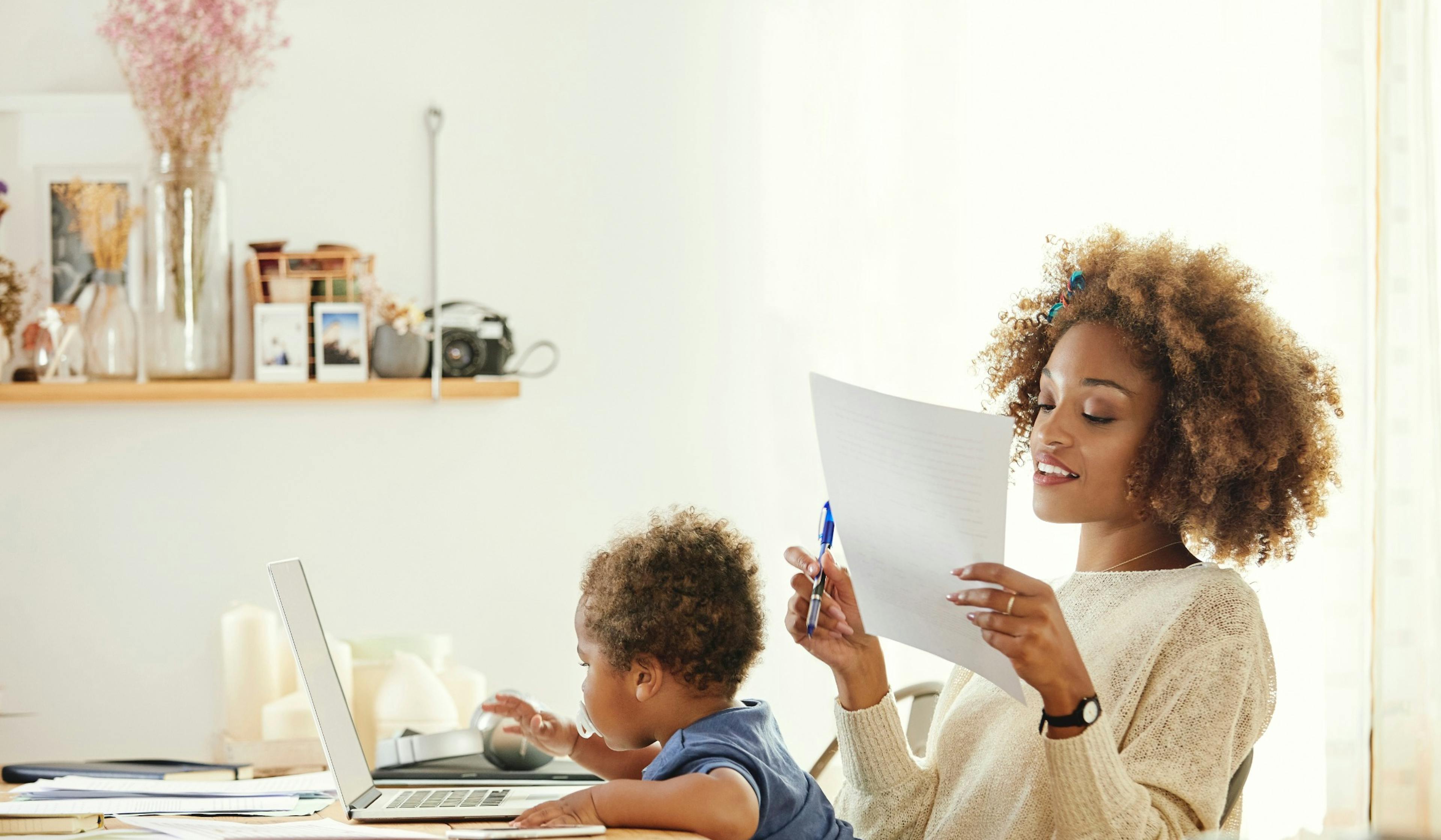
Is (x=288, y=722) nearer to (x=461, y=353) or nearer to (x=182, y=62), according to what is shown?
(x=461, y=353)

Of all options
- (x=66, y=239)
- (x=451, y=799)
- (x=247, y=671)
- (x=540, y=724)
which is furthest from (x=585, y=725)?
(x=66, y=239)

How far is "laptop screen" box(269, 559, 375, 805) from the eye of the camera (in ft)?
4.00

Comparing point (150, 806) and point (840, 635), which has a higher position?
point (840, 635)

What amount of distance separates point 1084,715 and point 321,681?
776mm

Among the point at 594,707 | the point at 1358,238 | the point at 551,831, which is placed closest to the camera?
the point at 551,831

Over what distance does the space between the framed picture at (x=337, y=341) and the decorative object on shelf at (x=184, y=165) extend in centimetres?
19

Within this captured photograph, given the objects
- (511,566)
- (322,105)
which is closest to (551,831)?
(511,566)

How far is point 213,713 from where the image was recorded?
7.99ft

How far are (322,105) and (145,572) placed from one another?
100 cm

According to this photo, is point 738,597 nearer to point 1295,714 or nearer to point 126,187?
point 1295,714

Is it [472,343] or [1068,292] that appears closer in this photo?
[1068,292]

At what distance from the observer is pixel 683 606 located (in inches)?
51.1

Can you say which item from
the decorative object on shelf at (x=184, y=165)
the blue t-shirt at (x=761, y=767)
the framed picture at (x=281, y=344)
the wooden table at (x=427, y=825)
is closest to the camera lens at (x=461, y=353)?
the framed picture at (x=281, y=344)

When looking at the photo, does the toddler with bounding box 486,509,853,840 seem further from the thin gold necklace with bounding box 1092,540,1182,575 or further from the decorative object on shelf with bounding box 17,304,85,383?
the decorative object on shelf with bounding box 17,304,85,383
